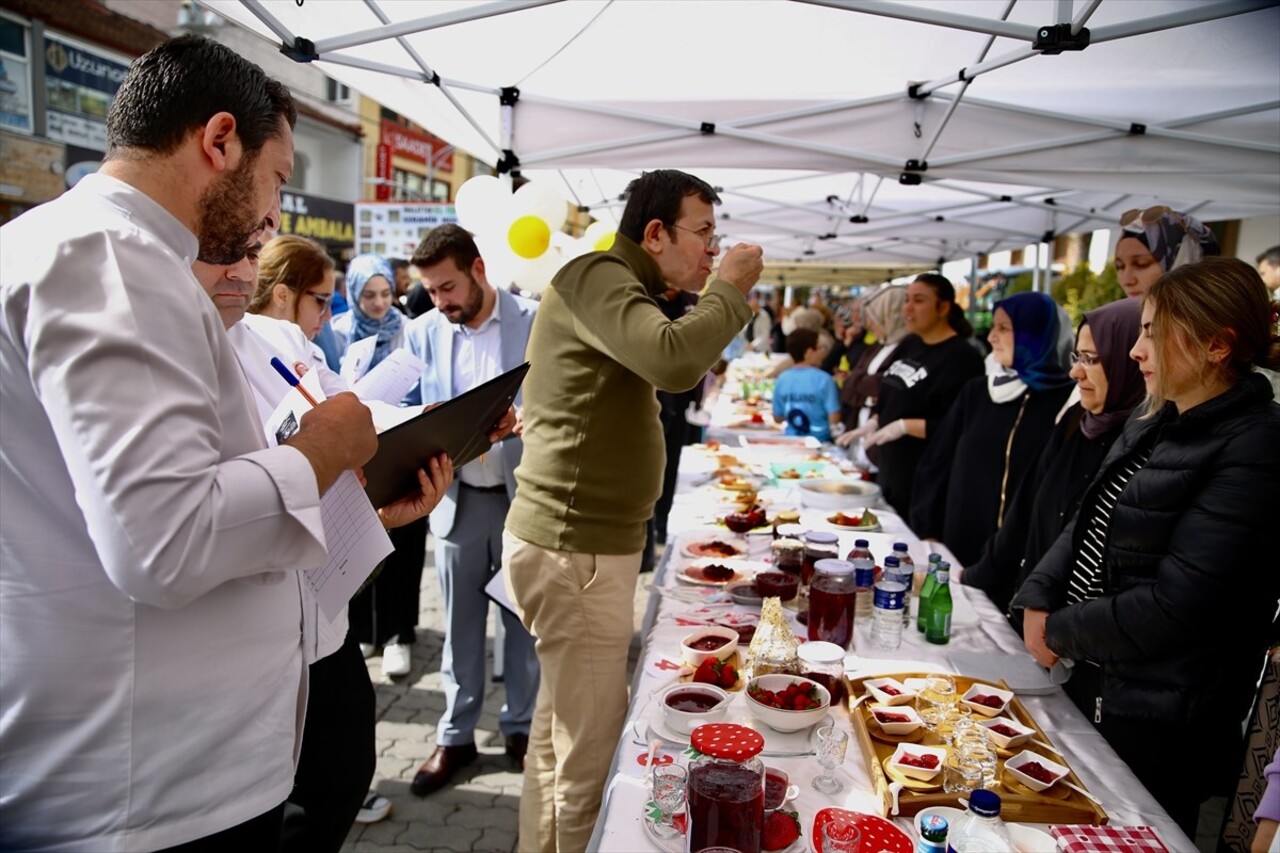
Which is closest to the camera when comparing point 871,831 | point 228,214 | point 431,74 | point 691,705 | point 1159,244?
point 228,214

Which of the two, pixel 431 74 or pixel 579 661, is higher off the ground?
pixel 431 74

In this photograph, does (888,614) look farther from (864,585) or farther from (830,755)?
(830,755)

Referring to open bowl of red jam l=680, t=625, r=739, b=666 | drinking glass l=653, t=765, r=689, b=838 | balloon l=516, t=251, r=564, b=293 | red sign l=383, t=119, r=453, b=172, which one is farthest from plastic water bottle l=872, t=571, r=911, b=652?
red sign l=383, t=119, r=453, b=172

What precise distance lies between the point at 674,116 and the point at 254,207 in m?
2.91

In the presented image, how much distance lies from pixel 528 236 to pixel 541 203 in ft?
0.58

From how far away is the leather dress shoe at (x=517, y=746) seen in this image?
303 cm

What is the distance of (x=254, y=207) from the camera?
101 cm

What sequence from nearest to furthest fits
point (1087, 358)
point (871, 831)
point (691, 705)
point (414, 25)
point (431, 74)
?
point (871, 831)
point (691, 705)
point (1087, 358)
point (414, 25)
point (431, 74)

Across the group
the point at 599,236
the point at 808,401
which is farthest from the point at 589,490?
the point at 808,401

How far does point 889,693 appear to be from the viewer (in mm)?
1698

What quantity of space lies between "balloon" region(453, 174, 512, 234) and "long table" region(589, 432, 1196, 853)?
5.65ft

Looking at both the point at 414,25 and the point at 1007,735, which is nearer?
the point at 1007,735

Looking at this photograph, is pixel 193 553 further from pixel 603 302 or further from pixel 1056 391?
pixel 1056 391

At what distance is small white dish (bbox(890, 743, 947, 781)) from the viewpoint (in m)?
1.36
